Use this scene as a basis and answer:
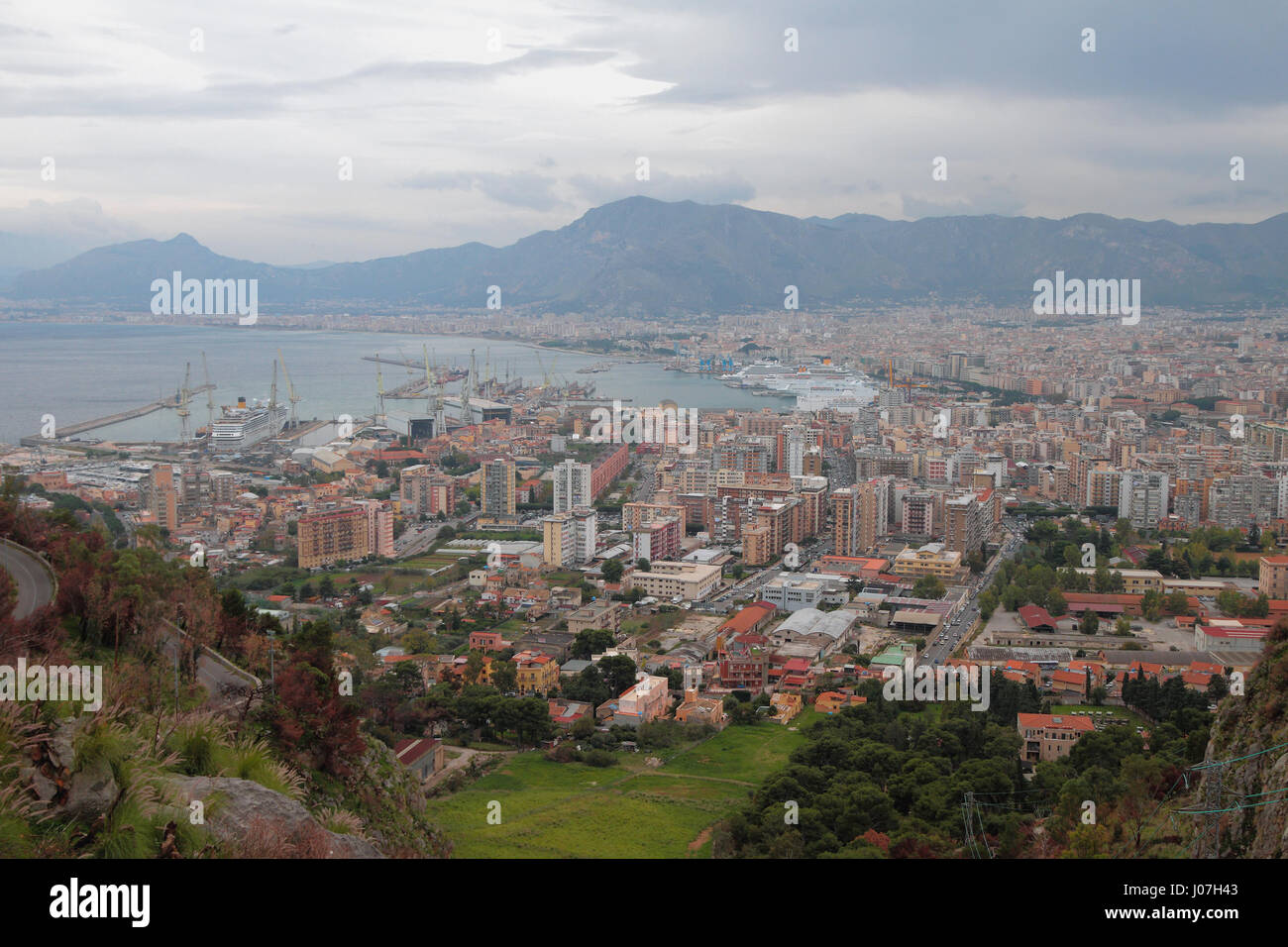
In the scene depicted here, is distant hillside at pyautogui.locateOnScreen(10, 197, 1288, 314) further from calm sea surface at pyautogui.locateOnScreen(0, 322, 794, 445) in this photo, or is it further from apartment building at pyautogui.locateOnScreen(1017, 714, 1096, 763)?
apartment building at pyautogui.locateOnScreen(1017, 714, 1096, 763)

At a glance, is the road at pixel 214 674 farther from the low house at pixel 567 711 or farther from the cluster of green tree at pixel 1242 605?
the cluster of green tree at pixel 1242 605

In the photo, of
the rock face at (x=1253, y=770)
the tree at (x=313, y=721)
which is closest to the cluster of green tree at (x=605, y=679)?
the tree at (x=313, y=721)

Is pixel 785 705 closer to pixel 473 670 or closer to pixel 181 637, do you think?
pixel 473 670

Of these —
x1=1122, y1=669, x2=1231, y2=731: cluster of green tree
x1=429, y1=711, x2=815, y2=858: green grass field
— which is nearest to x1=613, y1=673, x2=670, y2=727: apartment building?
x1=429, y1=711, x2=815, y2=858: green grass field

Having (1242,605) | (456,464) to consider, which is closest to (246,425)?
(456,464)
